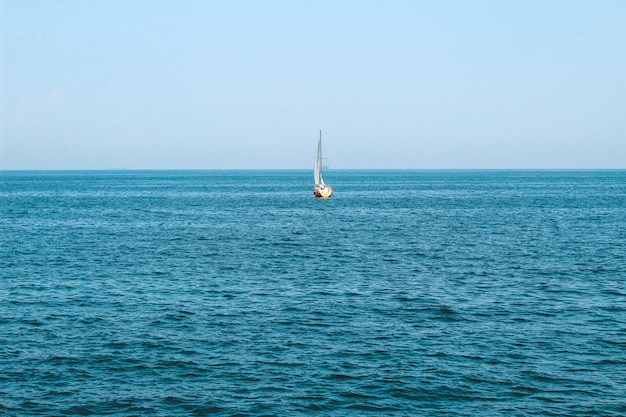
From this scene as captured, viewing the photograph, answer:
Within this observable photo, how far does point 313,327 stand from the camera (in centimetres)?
3944

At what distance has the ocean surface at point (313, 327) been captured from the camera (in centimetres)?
2884

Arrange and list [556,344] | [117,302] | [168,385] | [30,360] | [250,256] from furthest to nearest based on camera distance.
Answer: [250,256]
[117,302]
[556,344]
[30,360]
[168,385]

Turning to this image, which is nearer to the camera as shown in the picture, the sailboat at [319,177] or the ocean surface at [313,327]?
Result: the ocean surface at [313,327]

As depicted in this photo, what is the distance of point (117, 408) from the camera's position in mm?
27547

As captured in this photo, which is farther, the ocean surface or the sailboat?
the sailboat

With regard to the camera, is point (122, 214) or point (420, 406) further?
point (122, 214)

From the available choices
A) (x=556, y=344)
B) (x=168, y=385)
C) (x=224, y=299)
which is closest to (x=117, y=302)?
(x=224, y=299)

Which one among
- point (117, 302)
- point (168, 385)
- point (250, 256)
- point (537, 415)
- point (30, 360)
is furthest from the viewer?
point (250, 256)

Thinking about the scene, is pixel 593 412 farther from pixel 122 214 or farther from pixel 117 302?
pixel 122 214

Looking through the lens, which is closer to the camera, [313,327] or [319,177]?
[313,327]

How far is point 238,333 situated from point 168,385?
828 cm

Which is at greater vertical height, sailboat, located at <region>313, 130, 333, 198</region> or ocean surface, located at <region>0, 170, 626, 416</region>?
sailboat, located at <region>313, 130, 333, 198</region>

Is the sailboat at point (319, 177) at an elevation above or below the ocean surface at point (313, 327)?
above

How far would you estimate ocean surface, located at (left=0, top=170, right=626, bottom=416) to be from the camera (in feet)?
94.6
